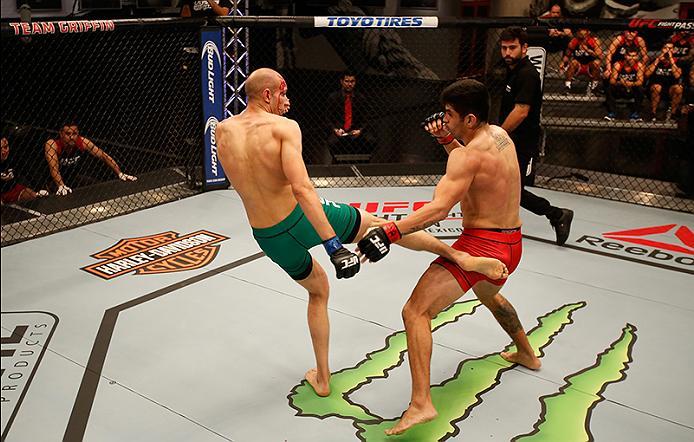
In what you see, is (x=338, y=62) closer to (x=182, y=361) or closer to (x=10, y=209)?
(x=10, y=209)

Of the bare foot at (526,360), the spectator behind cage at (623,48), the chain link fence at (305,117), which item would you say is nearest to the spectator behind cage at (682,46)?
the chain link fence at (305,117)

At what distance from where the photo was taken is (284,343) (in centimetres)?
354

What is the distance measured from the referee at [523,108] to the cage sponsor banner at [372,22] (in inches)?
44.1

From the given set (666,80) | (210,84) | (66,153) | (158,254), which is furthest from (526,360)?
(666,80)

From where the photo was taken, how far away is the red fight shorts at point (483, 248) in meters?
2.76

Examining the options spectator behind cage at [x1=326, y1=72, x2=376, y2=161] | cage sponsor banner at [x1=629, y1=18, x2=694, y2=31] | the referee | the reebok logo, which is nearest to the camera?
the referee

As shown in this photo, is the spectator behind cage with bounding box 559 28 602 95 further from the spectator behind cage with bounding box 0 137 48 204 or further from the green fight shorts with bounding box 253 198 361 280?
the green fight shorts with bounding box 253 198 361 280

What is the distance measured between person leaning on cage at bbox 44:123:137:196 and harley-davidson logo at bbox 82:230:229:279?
1.07 meters

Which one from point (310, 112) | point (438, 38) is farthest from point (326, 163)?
point (438, 38)

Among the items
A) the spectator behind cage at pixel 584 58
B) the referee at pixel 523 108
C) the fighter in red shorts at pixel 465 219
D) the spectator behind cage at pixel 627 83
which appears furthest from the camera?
the spectator behind cage at pixel 584 58

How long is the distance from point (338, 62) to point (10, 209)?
26.7 feet

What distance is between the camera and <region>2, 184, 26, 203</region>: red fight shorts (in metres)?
5.29

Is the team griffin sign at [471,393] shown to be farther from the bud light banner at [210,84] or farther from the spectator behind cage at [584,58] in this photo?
the spectator behind cage at [584,58]

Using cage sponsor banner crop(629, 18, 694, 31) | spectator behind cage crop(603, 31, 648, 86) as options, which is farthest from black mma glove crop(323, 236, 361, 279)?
spectator behind cage crop(603, 31, 648, 86)
